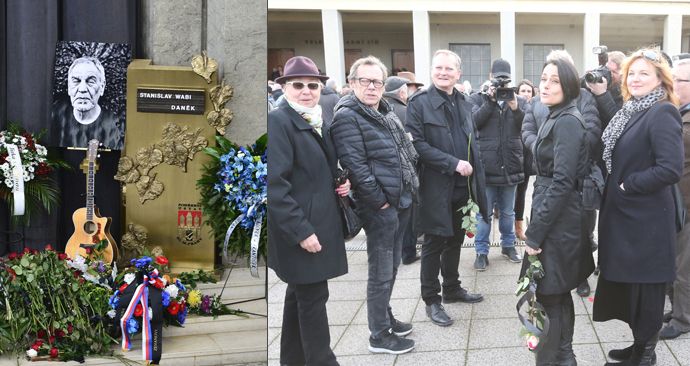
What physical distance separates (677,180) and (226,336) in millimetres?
2450

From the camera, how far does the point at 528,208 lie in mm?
1583

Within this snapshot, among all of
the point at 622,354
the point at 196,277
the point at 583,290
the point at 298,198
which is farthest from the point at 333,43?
the point at 196,277

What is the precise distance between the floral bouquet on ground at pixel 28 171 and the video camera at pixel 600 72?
10.8 feet

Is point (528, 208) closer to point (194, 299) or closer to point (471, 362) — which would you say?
point (471, 362)

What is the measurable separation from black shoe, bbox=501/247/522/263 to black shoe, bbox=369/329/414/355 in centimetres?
29

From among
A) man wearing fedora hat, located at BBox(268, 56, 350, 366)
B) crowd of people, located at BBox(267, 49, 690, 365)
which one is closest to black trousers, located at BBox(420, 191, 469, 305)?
crowd of people, located at BBox(267, 49, 690, 365)

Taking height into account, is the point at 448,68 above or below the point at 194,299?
above

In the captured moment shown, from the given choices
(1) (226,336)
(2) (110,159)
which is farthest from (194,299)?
(2) (110,159)

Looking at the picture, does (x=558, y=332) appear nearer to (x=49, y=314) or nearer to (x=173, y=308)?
(x=173, y=308)

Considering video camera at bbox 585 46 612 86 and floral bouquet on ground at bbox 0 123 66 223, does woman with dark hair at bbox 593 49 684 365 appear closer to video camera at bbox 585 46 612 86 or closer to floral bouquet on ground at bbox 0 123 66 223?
video camera at bbox 585 46 612 86

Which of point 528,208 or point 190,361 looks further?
point 190,361

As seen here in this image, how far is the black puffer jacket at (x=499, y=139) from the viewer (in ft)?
5.20

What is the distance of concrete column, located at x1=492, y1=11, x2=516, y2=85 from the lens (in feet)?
5.06

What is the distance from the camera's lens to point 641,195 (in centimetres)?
159
